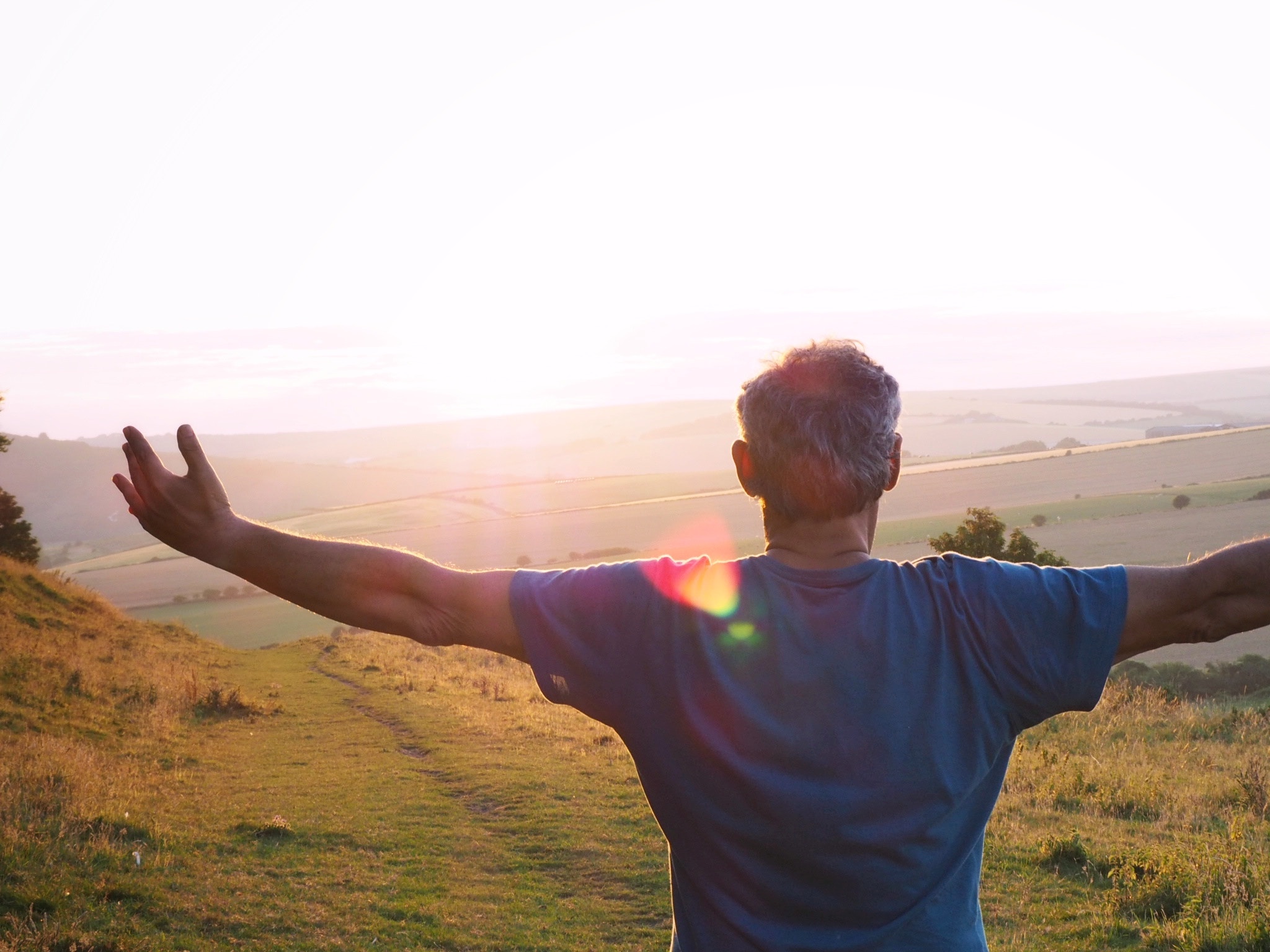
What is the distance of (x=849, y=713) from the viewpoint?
1896 mm

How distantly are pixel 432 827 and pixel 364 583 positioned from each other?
9.18 m

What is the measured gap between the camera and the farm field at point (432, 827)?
722cm

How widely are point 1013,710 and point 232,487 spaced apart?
456ft

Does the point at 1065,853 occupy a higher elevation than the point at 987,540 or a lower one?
Answer: lower

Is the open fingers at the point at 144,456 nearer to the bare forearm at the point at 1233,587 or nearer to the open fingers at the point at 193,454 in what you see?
the open fingers at the point at 193,454

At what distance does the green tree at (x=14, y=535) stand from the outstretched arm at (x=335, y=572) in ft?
90.2

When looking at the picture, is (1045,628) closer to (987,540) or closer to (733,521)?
(987,540)

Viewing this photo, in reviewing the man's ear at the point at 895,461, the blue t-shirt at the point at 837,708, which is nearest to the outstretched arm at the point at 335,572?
the blue t-shirt at the point at 837,708

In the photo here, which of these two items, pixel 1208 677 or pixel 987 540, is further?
pixel 1208 677

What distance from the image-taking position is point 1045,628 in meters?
1.94

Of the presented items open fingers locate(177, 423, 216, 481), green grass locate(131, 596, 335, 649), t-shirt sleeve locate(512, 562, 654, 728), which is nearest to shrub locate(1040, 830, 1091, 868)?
t-shirt sleeve locate(512, 562, 654, 728)

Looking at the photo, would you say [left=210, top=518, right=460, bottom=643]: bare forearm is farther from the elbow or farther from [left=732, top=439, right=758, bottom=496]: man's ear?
[left=732, top=439, right=758, bottom=496]: man's ear

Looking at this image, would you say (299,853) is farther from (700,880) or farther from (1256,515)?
(1256,515)

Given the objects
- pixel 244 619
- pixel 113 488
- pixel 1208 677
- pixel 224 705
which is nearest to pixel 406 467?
pixel 113 488
